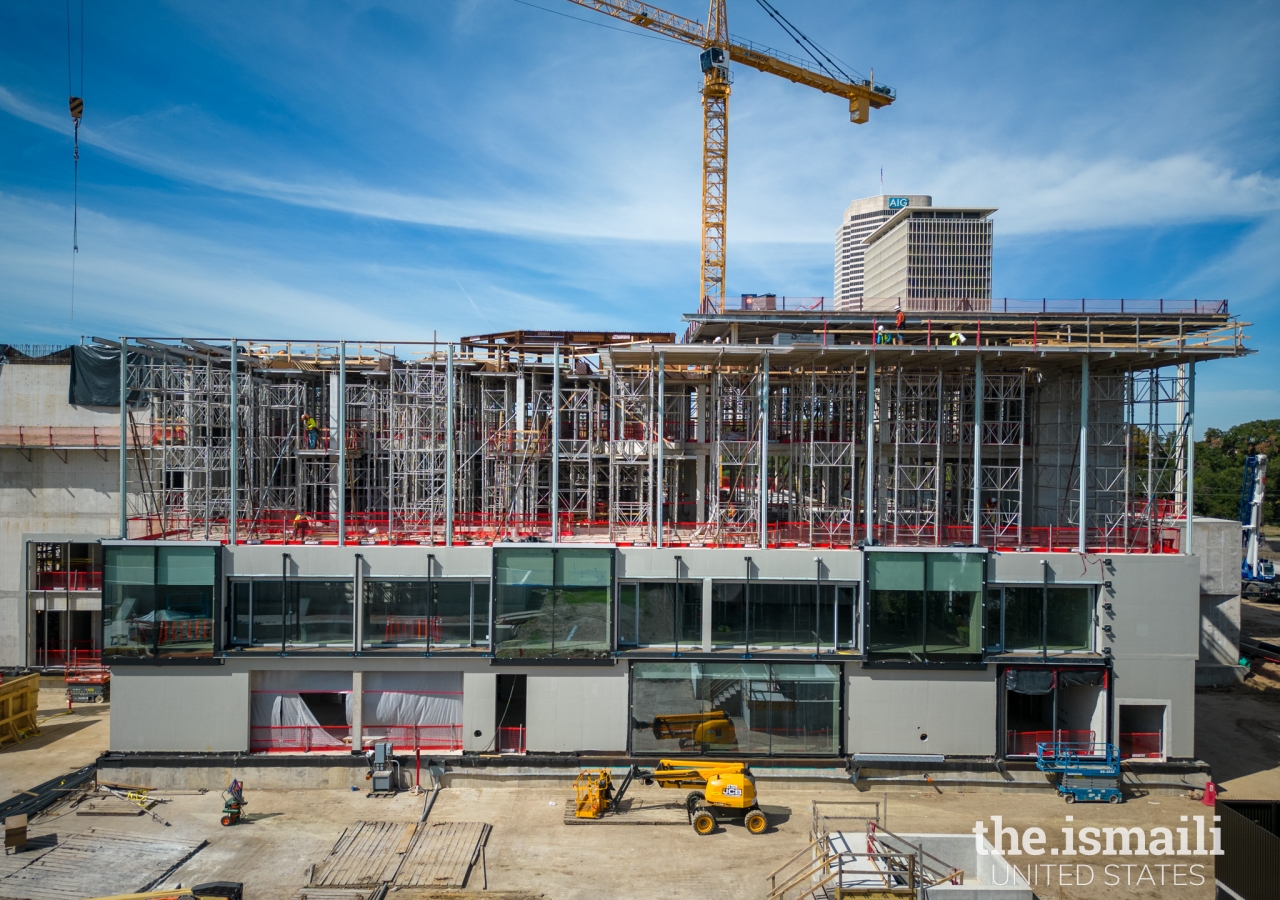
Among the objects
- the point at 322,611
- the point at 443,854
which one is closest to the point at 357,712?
the point at 322,611

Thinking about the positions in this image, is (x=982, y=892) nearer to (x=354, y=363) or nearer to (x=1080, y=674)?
(x=1080, y=674)

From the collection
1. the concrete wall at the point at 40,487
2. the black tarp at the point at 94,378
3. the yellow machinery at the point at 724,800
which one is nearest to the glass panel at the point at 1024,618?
the yellow machinery at the point at 724,800

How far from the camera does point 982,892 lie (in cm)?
1312

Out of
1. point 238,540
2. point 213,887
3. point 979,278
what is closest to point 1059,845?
point 213,887

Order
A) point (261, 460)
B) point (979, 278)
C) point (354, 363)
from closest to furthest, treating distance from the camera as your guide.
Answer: point (261, 460) → point (354, 363) → point (979, 278)

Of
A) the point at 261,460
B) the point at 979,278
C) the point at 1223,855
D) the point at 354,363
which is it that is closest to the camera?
the point at 1223,855

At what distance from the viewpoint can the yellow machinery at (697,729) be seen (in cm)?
1981

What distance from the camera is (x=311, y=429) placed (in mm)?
29953

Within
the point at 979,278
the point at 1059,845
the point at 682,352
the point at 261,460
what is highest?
the point at 979,278

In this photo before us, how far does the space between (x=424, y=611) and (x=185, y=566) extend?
6.85 metres

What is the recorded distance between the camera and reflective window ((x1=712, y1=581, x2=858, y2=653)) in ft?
66.8

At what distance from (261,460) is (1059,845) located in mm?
28569

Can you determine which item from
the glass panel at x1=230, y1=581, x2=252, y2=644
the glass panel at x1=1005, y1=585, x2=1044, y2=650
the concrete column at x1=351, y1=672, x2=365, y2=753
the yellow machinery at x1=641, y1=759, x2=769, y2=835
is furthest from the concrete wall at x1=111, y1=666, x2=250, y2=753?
the glass panel at x1=1005, y1=585, x2=1044, y2=650

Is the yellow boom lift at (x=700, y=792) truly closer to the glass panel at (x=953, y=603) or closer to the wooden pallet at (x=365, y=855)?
the wooden pallet at (x=365, y=855)
